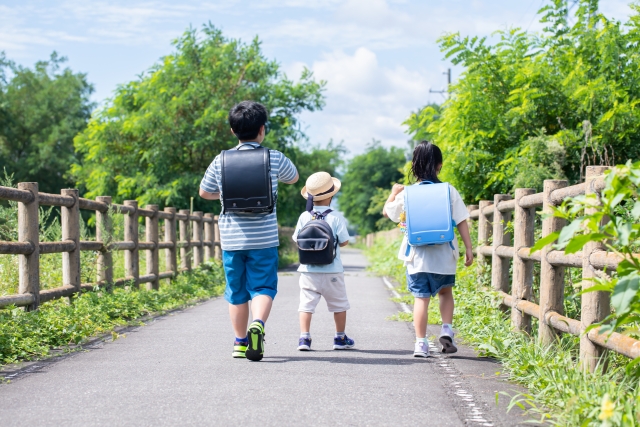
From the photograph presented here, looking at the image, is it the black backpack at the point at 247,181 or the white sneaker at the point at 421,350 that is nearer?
the black backpack at the point at 247,181

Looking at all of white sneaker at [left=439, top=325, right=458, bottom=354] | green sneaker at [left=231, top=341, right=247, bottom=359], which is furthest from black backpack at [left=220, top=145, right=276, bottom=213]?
white sneaker at [left=439, top=325, right=458, bottom=354]

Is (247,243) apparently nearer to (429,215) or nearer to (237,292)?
(237,292)

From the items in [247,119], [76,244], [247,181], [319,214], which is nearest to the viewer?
[247,181]

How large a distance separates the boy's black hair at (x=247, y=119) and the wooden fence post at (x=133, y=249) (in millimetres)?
5294

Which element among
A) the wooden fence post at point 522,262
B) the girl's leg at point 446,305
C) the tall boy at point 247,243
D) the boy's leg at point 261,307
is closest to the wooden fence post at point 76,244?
the tall boy at point 247,243

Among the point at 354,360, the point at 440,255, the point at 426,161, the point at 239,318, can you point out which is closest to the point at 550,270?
the point at 440,255

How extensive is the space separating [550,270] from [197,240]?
38.2ft

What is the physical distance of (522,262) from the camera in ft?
22.8

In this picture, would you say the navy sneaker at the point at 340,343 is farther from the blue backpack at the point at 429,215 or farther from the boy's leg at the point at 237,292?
the blue backpack at the point at 429,215

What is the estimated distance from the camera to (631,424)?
3457mm

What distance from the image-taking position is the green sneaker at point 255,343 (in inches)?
235

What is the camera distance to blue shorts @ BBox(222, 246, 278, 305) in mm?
6332

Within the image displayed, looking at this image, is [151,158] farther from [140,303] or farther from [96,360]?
[96,360]

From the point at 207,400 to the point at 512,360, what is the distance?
227 centimetres
